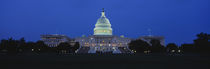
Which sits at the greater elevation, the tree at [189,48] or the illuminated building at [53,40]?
the illuminated building at [53,40]

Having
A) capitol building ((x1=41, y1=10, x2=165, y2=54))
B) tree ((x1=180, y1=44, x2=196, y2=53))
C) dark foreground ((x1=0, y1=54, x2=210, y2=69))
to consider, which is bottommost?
dark foreground ((x1=0, y1=54, x2=210, y2=69))

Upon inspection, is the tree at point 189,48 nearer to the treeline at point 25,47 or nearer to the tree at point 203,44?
the tree at point 203,44

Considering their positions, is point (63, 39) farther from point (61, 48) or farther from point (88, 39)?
point (61, 48)

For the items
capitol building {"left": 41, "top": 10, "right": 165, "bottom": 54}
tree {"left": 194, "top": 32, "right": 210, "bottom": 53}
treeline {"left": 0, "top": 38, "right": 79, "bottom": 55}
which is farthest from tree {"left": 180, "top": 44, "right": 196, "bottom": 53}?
Result: treeline {"left": 0, "top": 38, "right": 79, "bottom": 55}

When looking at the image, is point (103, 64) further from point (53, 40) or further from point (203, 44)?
point (53, 40)

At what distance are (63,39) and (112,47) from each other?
32498 millimetres

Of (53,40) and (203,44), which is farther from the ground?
(53,40)

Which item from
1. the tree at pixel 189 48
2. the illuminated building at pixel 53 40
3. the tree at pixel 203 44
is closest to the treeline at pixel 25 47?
the illuminated building at pixel 53 40

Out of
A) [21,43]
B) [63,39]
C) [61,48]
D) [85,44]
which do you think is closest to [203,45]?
[61,48]

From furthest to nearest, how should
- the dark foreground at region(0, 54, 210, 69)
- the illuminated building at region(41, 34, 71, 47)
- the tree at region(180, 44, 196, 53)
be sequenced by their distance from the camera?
the illuminated building at region(41, 34, 71, 47), the tree at region(180, 44, 196, 53), the dark foreground at region(0, 54, 210, 69)

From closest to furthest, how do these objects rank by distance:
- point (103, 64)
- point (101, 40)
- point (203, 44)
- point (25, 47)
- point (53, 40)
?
point (103, 64)
point (203, 44)
point (25, 47)
point (101, 40)
point (53, 40)

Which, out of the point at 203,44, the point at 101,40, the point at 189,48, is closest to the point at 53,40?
the point at 101,40

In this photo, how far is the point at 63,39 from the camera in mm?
123688

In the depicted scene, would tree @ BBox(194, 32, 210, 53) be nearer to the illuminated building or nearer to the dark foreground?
the dark foreground
